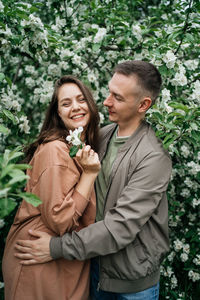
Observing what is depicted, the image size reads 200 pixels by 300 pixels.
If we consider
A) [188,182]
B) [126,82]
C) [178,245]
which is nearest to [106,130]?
[126,82]

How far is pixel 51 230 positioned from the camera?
1.91 m

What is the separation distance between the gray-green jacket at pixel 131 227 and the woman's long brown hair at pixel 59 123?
38cm

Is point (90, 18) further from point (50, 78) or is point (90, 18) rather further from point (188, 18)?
point (188, 18)

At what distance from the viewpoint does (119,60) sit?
3.14 metres

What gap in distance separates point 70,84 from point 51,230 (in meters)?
1.05

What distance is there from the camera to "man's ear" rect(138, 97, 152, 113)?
2.08 meters

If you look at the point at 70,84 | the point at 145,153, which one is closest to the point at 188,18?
the point at 70,84

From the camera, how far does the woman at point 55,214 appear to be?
5.85 ft

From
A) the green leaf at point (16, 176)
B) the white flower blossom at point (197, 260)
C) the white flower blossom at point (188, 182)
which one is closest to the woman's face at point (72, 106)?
the green leaf at point (16, 176)

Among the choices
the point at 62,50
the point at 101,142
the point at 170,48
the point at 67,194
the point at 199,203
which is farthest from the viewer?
the point at 199,203

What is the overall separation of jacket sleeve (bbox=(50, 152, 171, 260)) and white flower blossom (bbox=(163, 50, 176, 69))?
3.16ft

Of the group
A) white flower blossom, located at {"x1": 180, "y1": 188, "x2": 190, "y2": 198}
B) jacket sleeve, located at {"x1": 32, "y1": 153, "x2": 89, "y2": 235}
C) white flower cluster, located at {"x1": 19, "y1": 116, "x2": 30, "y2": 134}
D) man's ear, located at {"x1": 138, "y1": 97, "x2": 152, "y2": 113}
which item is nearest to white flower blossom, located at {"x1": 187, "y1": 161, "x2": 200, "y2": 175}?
white flower blossom, located at {"x1": 180, "y1": 188, "x2": 190, "y2": 198}

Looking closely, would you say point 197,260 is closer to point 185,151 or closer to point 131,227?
point 185,151

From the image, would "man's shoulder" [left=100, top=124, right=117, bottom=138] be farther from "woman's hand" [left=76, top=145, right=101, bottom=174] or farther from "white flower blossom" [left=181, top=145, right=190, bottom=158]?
"white flower blossom" [left=181, top=145, right=190, bottom=158]
